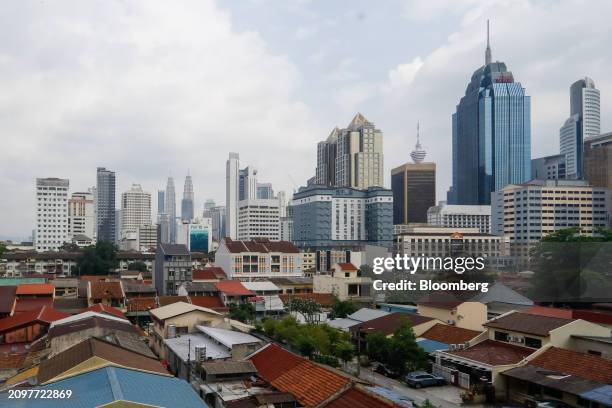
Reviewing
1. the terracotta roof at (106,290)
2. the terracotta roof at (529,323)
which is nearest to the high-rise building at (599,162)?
the terracotta roof at (529,323)

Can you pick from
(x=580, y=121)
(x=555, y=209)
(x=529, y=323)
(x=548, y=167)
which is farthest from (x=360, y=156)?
(x=529, y=323)

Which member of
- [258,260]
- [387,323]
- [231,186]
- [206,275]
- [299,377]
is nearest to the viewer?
[299,377]

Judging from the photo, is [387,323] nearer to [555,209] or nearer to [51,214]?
[555,209]

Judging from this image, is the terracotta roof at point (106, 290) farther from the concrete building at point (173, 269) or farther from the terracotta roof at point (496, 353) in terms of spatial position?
the terracotta roof at point (496, 353)

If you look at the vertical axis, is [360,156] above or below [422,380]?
above

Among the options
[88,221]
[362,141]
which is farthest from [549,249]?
[88,221]

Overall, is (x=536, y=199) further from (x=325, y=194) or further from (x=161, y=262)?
(x=161, y=262)

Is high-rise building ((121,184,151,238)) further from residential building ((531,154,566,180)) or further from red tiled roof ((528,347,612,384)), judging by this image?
red tiled roof ((528,347,612,384))
